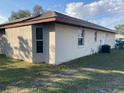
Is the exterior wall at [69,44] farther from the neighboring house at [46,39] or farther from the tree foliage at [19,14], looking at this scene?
the tree foliage at [19,14]

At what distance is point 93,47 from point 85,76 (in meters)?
9.40

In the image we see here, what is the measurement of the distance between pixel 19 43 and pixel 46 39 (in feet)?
8.97

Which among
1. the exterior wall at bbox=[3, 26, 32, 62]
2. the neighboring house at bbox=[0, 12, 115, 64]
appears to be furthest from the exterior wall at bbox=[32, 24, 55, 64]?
the exterior wall at bbox=[3, 26, 32, 62]

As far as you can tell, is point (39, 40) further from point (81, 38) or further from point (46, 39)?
point (81, 38)

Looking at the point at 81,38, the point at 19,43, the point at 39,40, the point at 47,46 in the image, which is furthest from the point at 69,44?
the point at 19,43

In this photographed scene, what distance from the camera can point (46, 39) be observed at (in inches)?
417

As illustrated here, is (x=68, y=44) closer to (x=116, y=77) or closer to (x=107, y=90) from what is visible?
(x=116, y=77)

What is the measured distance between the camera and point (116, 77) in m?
7.53

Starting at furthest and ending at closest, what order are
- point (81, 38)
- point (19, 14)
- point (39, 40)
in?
point (19, 14) → point (81, 38) → point (39, 40)

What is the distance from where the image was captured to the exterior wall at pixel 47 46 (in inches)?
403

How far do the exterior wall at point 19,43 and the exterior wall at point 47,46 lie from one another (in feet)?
1.37

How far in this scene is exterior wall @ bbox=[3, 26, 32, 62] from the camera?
1117cm

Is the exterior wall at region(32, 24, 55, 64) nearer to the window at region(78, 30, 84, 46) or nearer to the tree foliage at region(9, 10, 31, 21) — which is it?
the window at region(78, 30, 84, 46)

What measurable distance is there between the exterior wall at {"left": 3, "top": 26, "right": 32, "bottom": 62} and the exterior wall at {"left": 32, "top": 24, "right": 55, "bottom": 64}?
417mm
